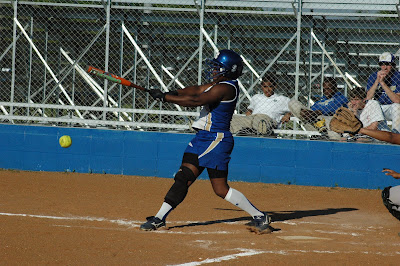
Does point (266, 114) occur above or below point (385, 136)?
above

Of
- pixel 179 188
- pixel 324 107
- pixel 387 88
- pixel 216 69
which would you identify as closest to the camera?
pixel 179 188

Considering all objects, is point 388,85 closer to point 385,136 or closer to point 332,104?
→ point 332,104

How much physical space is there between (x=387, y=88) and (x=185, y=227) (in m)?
5.15

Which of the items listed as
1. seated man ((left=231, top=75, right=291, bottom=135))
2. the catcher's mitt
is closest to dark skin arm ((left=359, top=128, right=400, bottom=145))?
the catcher's mitt

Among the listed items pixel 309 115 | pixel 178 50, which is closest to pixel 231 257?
pixel 309 115

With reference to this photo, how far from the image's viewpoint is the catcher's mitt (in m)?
5.74

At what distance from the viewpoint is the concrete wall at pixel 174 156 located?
10.9 m

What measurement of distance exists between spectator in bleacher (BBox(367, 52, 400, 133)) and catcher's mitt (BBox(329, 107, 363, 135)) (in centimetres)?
466

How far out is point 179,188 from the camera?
645cm

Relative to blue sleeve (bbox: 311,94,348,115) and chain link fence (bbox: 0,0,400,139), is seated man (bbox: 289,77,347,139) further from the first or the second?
chain link fence (bbox: 0,0,400,139)

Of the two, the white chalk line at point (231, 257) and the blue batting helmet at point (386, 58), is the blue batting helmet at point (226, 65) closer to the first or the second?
the white chalk line at point (231, 257)

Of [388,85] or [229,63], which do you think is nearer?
[229,63]

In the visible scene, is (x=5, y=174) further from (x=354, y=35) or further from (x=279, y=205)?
(x=354, y=35)

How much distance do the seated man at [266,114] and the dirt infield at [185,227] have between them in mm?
1243
